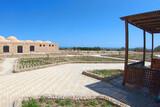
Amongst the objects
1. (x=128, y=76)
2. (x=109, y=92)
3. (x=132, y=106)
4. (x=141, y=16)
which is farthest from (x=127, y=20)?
(x=132, y=106)

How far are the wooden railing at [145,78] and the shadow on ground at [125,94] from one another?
1.12 ft

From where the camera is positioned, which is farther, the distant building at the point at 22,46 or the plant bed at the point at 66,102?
the distant building at the point at 22,46

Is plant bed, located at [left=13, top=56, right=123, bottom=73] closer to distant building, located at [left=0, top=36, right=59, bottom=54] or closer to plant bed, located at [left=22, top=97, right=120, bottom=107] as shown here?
plant bed, located at [left=22, top=97, right=120, bottom=107]

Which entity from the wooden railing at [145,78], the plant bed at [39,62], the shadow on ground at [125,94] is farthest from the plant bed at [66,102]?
the plant bed at [39,62]

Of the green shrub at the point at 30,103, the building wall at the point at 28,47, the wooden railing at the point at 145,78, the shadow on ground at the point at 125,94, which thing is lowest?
the shadow on ground at the point at 125,94

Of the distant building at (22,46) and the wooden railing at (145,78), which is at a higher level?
the distant building at (22,46)

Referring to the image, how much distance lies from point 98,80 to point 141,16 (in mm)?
3940

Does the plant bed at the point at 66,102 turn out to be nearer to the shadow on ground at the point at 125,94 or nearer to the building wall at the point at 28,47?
the shadow on ground at the point at 125,94

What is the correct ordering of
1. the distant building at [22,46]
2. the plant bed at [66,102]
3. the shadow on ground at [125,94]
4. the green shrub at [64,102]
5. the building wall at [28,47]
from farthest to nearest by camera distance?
the building wall at [28,47] < the distant building at [22,46] < the shadow on ground at [125,94] < the green shrub at [64,102] < the plant bed at [66,102]

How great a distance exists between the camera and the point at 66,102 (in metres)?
6.22

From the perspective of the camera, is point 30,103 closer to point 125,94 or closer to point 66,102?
point 66,102

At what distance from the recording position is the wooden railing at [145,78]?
25.2 feet

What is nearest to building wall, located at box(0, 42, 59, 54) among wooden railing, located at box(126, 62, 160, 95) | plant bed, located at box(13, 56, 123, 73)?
plant bed, located at box(13, 56, 123, 73)

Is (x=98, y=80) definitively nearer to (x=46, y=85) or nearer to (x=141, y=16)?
(x=46, y=85)
